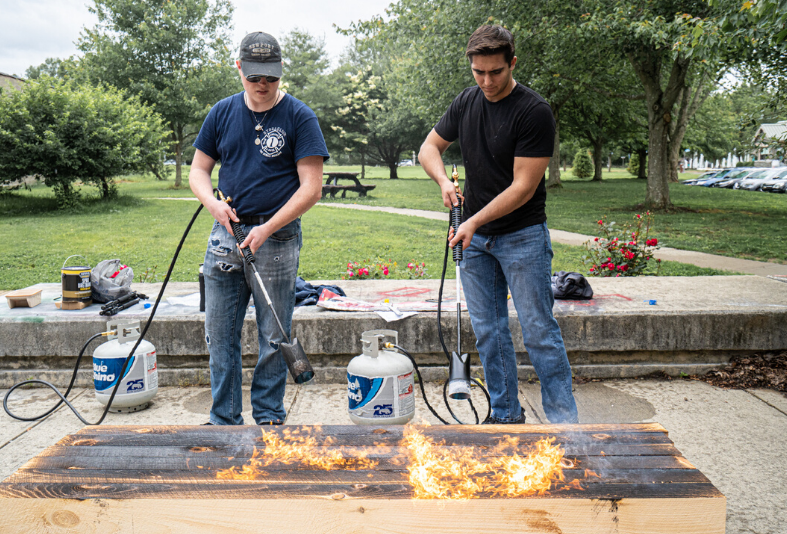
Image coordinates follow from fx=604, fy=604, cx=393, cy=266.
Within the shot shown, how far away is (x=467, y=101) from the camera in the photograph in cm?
304

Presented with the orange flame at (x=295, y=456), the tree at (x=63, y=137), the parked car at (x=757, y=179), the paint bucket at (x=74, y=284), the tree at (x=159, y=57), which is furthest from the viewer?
the parked car at (x=757, y=179)

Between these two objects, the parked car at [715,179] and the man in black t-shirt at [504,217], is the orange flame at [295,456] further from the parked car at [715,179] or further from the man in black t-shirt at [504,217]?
the parked car at [715,179]

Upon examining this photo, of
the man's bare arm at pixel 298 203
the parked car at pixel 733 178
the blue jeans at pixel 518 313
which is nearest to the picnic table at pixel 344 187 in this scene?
the man's bare arm at pixel 298 203

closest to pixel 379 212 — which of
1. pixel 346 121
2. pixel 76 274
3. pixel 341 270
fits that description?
pixel 341 270

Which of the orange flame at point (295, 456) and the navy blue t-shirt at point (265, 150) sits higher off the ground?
the navy blue t-shirt at point (265, 150)

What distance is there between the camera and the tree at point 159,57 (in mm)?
24125

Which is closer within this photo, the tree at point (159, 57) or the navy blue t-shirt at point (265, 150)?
the navy blue t-shirt at point (265, 150)

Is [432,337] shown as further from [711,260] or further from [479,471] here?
[711,260]

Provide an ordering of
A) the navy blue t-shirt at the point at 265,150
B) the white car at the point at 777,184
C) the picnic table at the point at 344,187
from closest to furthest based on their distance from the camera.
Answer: the navy blue t-shirt at the point at 265,150
the picnic table at the point at 344,187
the white car at the point at 777,184

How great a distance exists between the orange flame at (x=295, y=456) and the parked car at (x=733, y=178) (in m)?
33.0

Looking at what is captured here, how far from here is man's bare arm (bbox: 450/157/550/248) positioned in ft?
9.02

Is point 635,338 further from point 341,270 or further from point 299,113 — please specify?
point 341,270

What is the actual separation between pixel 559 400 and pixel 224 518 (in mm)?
1775

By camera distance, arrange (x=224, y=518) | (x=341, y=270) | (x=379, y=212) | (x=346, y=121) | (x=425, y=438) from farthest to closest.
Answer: (x=346, y=121) → (x=379, y=212) → (x=341, y=270) → (x=425, y=438) → (x=224, y=518)
